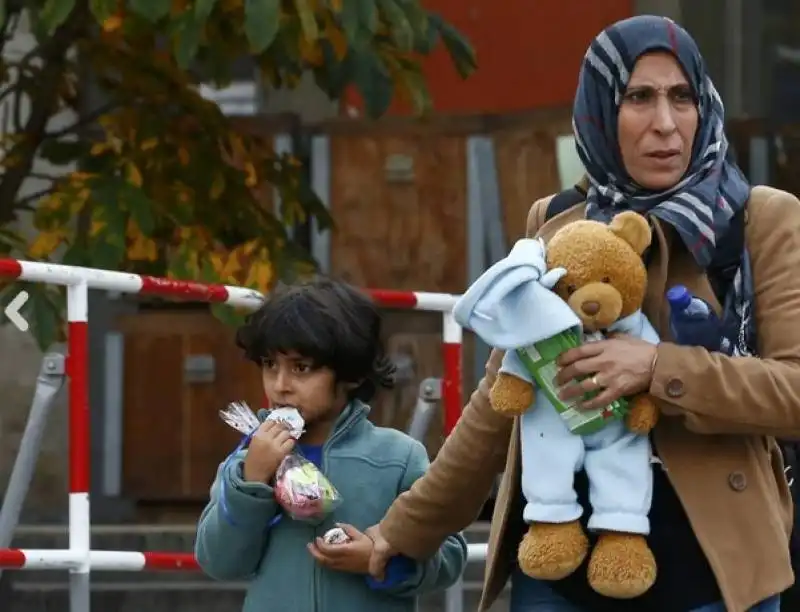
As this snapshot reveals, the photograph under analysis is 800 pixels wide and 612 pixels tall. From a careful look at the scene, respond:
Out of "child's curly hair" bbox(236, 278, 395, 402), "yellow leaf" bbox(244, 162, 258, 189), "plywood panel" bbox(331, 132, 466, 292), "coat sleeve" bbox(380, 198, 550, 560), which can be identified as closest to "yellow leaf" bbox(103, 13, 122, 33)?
"yellow leaf" bbox(244, 162, 258, 189)

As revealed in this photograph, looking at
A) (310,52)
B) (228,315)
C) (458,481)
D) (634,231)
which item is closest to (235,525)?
(458,481)

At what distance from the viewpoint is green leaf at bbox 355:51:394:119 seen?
6.42m

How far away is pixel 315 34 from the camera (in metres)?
5.90

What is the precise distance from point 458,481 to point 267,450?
0.39m

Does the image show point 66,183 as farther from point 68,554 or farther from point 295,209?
point 68,554

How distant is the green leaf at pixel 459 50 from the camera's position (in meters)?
6.79

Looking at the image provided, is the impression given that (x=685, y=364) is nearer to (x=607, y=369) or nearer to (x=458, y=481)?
(x=607, y=369)

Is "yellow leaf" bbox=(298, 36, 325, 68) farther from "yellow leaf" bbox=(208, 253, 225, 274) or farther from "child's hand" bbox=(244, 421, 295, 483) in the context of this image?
"child's hand" bbox=(244, 421, 295, 483)

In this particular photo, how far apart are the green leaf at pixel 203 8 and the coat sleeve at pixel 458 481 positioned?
2600mm

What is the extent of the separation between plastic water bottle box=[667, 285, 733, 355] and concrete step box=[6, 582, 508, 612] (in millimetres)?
3472

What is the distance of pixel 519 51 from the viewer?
30.2 ft

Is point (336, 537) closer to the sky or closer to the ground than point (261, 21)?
closer to the ground

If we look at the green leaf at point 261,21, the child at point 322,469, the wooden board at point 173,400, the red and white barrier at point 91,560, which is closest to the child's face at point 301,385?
the child at point 322,469

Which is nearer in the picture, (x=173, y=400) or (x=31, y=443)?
(x=31, y=443)
